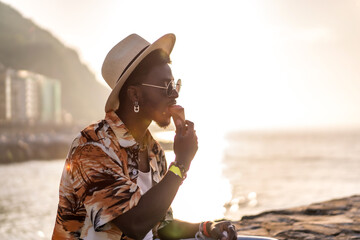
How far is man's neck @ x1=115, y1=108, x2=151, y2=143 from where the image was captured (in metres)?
2.29

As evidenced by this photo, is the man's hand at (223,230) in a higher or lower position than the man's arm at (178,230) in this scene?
higher

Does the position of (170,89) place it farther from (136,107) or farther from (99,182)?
(99,182)

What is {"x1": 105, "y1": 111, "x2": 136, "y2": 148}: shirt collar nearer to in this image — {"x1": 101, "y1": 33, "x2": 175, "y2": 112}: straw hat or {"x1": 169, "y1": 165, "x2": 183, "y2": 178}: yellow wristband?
{"x1": 101, "y1": 33, "x2": 175, "y2": 112}: straw hat

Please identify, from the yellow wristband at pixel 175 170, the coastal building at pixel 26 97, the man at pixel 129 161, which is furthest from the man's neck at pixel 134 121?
the coastal building at pixel 26 97

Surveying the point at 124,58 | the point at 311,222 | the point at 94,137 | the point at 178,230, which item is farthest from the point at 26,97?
the point at 94,137

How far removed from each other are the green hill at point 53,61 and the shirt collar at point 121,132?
145m

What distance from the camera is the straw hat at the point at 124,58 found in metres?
2.20

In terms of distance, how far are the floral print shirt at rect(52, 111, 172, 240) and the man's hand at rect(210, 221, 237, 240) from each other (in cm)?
64

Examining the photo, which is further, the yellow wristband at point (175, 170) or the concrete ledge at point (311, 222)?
the concrete ledge at point (311, 222)

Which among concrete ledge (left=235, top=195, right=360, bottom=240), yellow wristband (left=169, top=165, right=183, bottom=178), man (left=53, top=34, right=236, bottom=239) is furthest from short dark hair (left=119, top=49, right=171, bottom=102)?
concrete ledge (left=235, top=195, right=360, bottom=240)

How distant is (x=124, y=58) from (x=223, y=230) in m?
1.14

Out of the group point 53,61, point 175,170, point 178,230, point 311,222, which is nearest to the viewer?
point 175,170

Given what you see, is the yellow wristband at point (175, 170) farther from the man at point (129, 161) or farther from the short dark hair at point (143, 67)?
the short dark hair at point (143, 67)

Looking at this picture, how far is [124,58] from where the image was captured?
7.56ft
